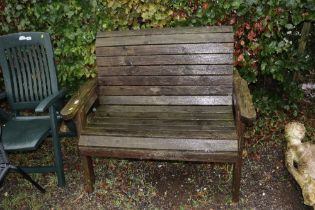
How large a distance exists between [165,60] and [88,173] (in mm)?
1398

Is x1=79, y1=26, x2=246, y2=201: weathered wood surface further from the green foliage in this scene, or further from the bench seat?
the green foliage

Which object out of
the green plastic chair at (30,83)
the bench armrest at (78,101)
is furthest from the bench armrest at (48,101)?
the bench armrest at (78,101)

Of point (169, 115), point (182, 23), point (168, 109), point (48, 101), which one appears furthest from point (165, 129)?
point (182, 23)

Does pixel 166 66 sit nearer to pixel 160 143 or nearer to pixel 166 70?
pixel 166 70

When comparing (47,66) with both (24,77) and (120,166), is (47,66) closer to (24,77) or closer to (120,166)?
(24,77)

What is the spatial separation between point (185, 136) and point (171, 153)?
195 millimetres

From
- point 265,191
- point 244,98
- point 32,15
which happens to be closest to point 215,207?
point 265,191

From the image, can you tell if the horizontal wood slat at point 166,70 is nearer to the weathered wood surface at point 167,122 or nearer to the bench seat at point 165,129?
the bench seat at point 165,129

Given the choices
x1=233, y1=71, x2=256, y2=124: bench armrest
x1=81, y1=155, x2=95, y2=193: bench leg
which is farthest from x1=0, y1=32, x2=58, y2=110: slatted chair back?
x1=233, y1=71, x2=256, y2=124: bench armrest

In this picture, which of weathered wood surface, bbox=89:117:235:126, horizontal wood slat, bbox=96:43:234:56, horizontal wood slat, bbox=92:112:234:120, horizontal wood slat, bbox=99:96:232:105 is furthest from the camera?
horizontal wood slat, bbox=99:96:232:105

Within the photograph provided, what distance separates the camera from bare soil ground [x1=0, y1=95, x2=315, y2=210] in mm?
3551

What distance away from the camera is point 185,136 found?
3193 millimetres

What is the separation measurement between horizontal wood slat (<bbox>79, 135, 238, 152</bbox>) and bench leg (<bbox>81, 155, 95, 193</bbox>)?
9.9 inches

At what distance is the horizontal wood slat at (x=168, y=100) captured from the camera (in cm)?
374
